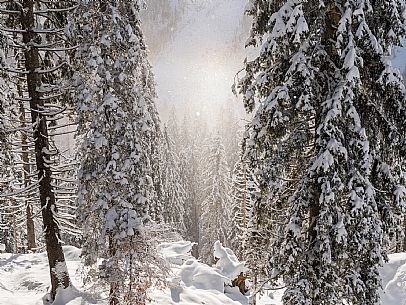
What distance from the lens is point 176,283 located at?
1305cm

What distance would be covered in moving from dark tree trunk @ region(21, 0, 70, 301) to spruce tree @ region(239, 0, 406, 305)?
5842 millimetres

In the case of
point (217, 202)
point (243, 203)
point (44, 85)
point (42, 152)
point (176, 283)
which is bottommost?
point (176, 283)

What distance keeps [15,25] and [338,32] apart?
8260mm

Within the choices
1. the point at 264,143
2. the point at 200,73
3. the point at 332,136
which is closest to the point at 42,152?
the point at 264,143

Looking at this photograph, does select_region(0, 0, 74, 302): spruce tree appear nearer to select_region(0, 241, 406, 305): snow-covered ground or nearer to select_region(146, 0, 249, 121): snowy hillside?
select_region(0, 241, 406, 305): snow-covered ground

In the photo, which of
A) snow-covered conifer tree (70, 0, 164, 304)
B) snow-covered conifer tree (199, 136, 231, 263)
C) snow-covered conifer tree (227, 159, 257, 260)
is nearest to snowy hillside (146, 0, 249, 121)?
snow-covered conifer tree (199, 136, 231, 263)

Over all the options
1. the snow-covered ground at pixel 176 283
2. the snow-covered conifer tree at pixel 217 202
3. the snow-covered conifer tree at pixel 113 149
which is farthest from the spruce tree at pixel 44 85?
the snow-covered conifer tree at pixel 217 202

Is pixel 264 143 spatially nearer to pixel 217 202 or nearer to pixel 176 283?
pixel 176 283

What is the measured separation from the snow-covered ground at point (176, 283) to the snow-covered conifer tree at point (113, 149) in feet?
3.48

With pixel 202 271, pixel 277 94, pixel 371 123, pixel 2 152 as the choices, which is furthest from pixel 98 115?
pixel 202 271

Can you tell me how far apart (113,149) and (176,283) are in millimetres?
6266

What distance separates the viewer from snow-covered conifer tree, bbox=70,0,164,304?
878cm

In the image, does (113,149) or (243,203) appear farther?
(243,203)

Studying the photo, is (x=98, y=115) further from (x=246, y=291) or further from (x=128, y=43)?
(x=246, y=291)
